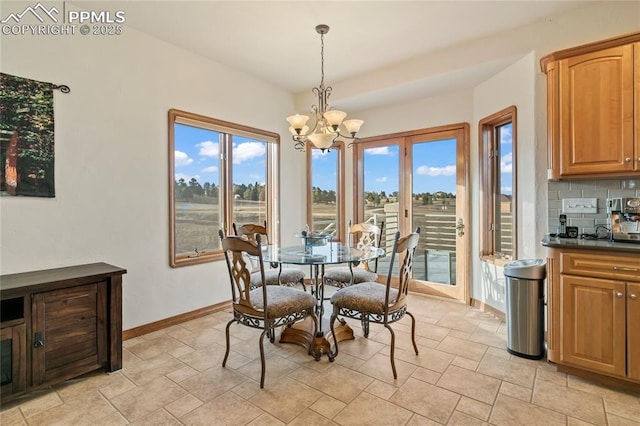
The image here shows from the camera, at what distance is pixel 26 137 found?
7.69 ft

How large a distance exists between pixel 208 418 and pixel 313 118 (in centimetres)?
394

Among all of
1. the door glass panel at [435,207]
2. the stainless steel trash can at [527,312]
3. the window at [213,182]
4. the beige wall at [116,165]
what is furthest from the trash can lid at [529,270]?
the beige wall at [116,165]

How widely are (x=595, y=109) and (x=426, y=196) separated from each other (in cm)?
206

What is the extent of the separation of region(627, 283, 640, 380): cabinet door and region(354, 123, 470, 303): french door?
6.16ft

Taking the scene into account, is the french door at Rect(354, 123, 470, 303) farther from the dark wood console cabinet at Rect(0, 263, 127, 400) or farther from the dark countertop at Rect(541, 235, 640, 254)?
the dark wood console cabinet at Rect(0, 263, 127, 400)

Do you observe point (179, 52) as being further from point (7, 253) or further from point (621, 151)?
point (621, 151)

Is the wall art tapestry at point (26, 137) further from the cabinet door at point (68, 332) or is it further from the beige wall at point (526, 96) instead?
the beige wall at point (526, 96)

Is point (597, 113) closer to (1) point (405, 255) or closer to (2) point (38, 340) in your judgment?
Result: (1) point (405, 255)

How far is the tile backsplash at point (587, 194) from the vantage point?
245 centimetres

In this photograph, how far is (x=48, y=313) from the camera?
6.77 feet

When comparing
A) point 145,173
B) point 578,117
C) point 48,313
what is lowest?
point 48,313

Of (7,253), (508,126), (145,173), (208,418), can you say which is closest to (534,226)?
(508,126)

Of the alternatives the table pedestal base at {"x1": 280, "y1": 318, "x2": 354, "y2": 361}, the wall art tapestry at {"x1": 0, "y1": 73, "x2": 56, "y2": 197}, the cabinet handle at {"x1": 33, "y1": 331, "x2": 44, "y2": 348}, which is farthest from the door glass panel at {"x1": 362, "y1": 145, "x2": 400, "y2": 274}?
the cabinet handle at {"x1": 33, "y1": 331, "x2": 44, "y2": 348}

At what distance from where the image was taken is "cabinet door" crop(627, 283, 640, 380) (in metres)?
1.95
